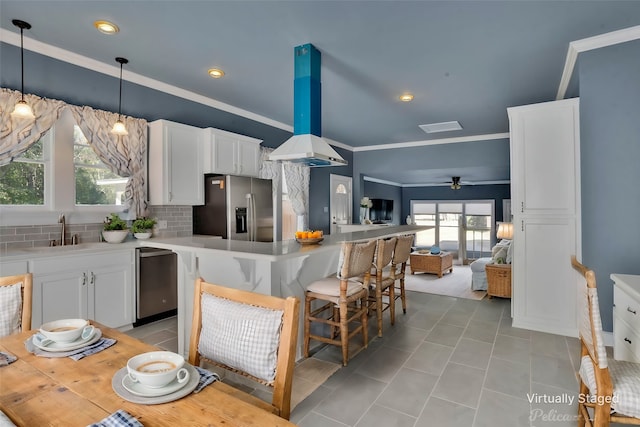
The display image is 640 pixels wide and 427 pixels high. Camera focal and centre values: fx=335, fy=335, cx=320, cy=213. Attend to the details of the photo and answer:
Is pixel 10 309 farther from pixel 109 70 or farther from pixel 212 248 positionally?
pixel 109 70

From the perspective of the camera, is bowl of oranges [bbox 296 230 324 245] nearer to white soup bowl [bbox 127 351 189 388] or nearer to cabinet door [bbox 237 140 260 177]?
white soup bowl [bbox 127 351 189 388]

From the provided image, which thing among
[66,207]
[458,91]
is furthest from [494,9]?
[66,207]

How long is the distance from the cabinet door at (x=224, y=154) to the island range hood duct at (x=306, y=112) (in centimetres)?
144

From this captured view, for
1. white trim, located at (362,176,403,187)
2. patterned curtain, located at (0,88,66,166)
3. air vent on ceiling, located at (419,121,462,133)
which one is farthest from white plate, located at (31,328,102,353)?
white trim, located at (362,176,403,187)

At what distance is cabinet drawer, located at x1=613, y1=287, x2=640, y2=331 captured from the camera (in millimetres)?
1774

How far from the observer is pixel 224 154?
441 centimetres

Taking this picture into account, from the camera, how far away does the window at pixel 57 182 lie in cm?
301

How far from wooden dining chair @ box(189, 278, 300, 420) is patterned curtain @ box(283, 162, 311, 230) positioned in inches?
182

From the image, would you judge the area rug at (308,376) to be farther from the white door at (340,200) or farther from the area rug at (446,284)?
the white door at (340,200)

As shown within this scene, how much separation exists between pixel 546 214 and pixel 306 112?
2665 millimetres

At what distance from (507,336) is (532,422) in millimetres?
1485

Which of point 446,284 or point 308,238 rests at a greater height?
point 308,238

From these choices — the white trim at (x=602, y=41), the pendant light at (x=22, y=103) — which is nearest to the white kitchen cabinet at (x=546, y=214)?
the white trim at (x=602, y=41)

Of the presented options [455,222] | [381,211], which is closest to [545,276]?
[381,211]
